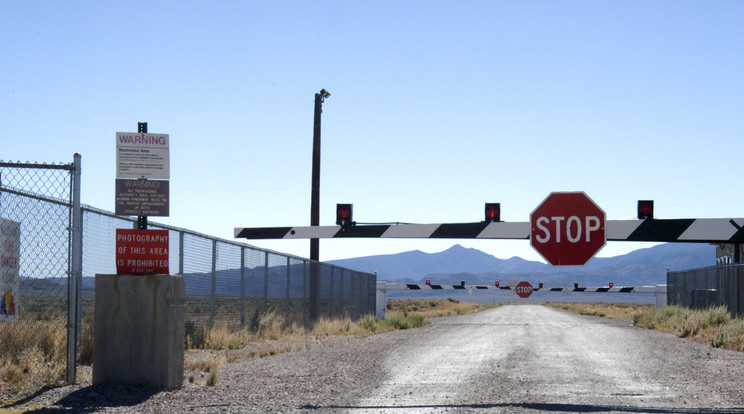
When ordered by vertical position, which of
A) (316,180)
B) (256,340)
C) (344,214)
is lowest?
(256,340)

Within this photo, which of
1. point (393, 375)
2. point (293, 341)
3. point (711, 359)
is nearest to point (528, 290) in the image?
point (293, 341)

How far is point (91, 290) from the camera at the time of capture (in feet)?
46.1

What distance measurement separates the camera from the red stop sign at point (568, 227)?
9836mm

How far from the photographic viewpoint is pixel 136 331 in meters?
10.8

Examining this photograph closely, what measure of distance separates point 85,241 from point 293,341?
8.98m

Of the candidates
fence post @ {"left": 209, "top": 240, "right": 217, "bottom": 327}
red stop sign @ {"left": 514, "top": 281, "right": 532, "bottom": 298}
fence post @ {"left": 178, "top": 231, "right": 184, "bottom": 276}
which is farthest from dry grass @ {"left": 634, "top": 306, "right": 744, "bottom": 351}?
fence post @ {"left": 178, "top": 231, "right": 184, "bottom": 276}

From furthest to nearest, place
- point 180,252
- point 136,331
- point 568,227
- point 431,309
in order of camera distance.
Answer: point 431,309 < point 180,252 < point 136,331 < point 568,227

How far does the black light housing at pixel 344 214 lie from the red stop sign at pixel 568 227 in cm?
880

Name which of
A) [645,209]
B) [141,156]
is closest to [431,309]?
[645,209]

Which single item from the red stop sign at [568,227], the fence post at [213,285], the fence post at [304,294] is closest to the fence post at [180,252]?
the fence post at [213,285]

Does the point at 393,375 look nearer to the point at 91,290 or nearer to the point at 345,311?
the point at 91,290

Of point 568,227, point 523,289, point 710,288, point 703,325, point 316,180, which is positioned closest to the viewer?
point 568,227

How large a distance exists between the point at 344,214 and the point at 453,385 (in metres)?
7.58

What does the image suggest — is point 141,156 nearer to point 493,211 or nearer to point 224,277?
point 493,211
